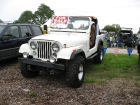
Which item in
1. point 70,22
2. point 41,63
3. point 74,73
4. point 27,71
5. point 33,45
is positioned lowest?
point 27,71

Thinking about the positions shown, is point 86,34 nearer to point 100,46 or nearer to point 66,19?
point 66,19

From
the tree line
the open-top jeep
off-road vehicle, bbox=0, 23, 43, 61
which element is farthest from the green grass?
the tree line

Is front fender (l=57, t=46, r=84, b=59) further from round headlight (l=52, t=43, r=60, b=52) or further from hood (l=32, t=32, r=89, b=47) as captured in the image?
hood (l=32, t=32, r=89, b=47)

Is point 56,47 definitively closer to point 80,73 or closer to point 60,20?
point 80,73

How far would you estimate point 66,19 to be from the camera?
648 cm

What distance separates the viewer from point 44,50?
Answer: 4957 mm

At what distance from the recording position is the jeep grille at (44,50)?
4888 millimetres

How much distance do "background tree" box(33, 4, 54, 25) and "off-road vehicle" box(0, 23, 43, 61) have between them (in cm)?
5440

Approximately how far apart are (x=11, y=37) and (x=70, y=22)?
2.43 meters

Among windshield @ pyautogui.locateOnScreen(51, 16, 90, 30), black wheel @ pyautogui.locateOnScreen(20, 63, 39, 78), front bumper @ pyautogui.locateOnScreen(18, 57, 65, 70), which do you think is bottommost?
black wheel @ pyautogui.locateOnScreen(20, 63, 39, 78)

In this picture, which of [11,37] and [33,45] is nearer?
[33,45]

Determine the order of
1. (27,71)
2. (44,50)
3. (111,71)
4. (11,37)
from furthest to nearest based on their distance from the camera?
(11,37)
(111,71)
(27,71)
(44,50)

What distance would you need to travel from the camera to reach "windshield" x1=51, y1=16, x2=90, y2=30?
6297mm

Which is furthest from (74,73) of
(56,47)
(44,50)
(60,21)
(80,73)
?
(60,21)
